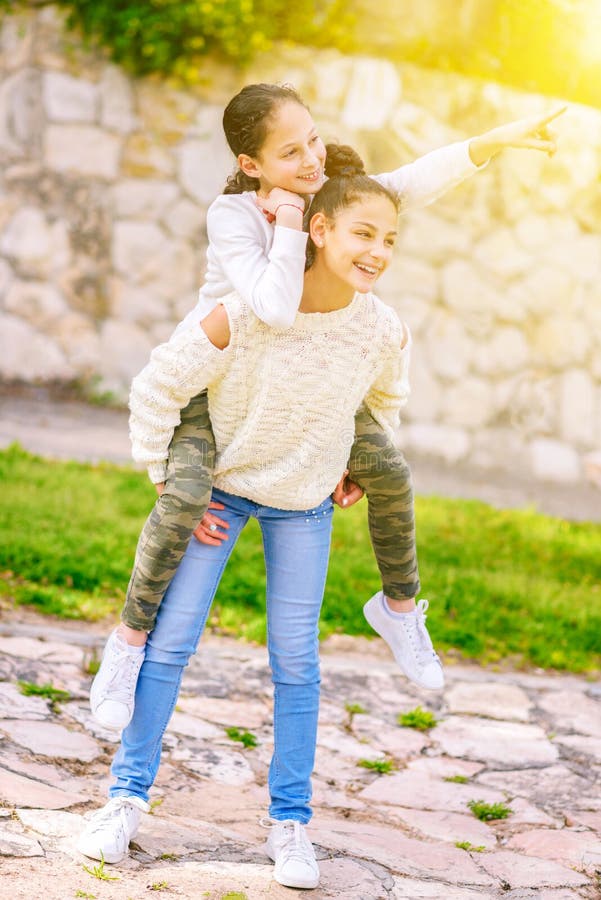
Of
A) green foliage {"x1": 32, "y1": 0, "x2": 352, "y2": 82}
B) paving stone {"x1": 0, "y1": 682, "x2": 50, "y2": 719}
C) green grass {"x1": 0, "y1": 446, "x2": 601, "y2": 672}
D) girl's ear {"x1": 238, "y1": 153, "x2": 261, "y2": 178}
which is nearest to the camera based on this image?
girl's ear {"x1": 238, "y1": 153, "x2": 261, "y2": 178}

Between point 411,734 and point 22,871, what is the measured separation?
1877 mm

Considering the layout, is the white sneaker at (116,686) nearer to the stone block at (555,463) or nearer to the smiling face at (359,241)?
the smiling face at (359,241)

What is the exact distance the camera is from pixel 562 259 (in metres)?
8.49

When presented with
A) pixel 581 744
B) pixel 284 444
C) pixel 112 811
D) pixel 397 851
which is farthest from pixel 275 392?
pixel 581 744

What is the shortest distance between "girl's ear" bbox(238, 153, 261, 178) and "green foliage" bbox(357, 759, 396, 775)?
6.50 ft

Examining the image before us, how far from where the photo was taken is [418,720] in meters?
4.09

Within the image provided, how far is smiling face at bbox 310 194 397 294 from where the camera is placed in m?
2.45

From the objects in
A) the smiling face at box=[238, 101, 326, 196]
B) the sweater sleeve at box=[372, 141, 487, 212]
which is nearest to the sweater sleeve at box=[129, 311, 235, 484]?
the smiling face at box=[238, 101, 326, 196]

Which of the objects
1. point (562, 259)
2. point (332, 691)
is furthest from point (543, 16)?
point (332, 691)

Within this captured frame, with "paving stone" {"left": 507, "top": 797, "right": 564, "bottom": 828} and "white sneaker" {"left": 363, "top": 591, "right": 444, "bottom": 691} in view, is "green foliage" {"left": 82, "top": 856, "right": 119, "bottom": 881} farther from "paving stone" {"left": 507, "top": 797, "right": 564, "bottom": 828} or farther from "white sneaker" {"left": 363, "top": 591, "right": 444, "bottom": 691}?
"paving stone" {"left": 507, "top": 797, "right": 564, "bottom": 828}

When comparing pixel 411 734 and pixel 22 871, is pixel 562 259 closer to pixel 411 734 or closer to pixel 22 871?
pixel 411 734

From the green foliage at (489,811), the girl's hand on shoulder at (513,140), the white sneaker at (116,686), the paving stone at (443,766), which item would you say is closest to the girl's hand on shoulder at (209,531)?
the white sneaker at (116,686)

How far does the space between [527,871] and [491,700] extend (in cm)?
141

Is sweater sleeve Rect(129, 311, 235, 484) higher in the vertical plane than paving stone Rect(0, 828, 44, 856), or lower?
higher
